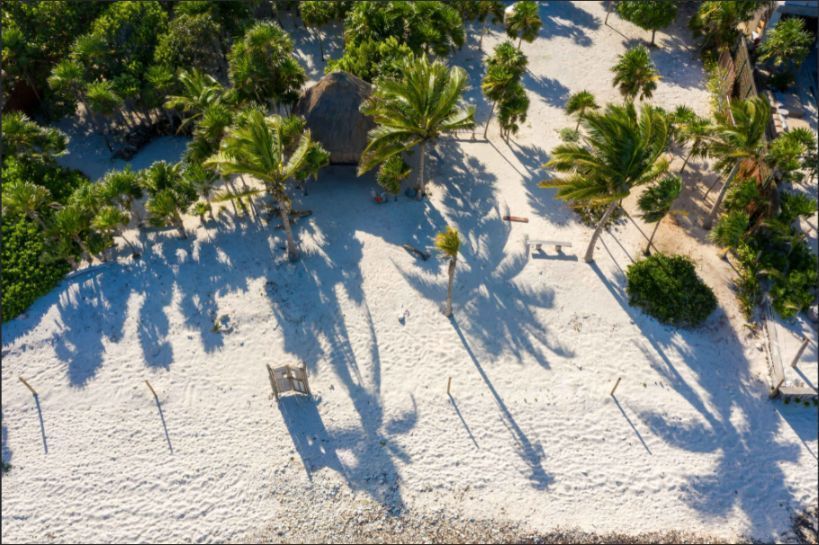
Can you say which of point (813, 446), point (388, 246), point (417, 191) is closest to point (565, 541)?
point (813, 446)

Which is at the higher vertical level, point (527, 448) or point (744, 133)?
point (744, 133)

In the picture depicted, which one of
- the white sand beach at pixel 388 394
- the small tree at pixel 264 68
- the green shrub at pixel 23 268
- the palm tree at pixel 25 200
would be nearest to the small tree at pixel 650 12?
the white sand beach at pixel 388 394

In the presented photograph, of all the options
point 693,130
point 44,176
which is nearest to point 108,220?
point 44,176

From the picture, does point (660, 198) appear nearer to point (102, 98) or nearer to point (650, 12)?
point (650, 12)

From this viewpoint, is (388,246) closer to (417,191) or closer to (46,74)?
(417,191)

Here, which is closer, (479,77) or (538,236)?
(538,236)

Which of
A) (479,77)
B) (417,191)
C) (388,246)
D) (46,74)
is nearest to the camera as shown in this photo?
(388,246)

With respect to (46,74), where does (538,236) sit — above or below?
below

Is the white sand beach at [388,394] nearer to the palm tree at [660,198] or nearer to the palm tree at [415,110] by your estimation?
the palm tree at [660,198]
